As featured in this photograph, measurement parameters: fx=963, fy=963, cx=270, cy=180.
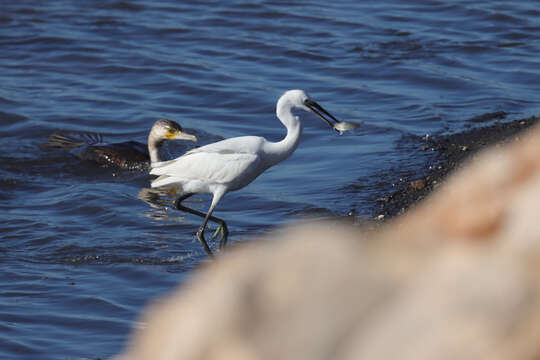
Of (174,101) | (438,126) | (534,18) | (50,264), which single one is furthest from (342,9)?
(50,264)

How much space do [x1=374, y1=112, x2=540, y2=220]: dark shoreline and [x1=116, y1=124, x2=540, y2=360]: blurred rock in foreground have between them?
5.35 metres

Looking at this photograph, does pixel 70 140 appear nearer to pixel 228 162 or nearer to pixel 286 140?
pixel 228 162

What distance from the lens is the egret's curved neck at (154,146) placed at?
33.2 ft

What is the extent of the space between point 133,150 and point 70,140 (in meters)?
0.92

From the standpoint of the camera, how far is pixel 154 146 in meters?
10.2

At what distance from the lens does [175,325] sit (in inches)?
80.0

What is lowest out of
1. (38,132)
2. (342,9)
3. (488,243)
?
(38,132)

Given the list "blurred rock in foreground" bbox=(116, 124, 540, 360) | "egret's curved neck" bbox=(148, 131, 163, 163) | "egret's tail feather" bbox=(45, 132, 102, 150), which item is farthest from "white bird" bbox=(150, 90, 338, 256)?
"blurred rock in foreground" bbox=(116, 124, 540, 360)

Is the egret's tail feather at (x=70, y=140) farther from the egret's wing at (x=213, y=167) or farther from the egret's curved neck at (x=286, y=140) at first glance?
the egret's curved neck at (x=286, y=140)

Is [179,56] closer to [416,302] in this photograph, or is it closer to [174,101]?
[174,101]

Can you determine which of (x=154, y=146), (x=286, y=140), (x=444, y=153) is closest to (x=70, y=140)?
(x=154, y=146)

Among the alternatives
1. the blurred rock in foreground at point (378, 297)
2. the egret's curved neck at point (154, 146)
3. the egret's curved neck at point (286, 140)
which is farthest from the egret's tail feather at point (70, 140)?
the blurred rock in foreground at point (378, 297)

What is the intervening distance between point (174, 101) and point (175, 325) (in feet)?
34.0

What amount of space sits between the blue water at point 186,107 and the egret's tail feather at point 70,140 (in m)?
0.15
